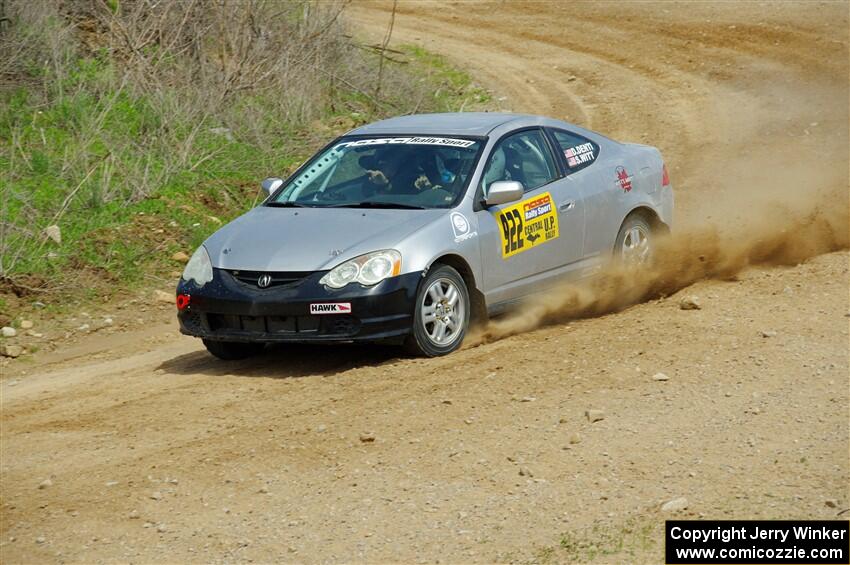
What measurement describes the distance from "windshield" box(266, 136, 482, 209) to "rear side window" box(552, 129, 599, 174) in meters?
0.98

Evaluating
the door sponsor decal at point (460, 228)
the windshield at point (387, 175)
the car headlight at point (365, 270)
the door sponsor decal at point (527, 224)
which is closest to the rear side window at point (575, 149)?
the door sponsor decal at point (527, 224)

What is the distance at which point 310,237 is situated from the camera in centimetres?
881

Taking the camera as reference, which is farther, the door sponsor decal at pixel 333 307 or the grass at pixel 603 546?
the door sponsor decal at pixel 333 307

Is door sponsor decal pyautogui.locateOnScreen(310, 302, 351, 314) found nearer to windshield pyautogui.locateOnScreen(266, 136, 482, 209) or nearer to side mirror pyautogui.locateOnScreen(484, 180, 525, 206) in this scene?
windshield pyautogui.locateOnScreen(266, 136, 482, 209)

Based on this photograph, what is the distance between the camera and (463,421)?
7398 mm

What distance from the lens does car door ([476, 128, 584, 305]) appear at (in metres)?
9.30

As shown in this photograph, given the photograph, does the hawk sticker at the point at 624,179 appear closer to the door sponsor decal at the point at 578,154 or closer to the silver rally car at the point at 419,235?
the silver rally car at the point at 419,235

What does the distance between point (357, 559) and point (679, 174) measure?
38.9 feet

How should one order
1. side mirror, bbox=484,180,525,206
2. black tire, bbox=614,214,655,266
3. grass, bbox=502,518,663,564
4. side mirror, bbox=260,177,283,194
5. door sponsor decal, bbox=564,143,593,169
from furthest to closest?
1. black tire, bbox=614,214,655,266
2. door sponsor decal, bbox=564,143,593,169
3. side mirror, bbox=260,177,283,194
4. side mirror, bbox=484,180,525,206
5. grass, bbox=502,518,663,564

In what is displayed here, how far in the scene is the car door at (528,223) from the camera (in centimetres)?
930

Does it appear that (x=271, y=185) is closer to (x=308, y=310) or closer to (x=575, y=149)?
(x=308, y=310)

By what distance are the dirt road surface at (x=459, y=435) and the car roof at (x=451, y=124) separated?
5.10 feet

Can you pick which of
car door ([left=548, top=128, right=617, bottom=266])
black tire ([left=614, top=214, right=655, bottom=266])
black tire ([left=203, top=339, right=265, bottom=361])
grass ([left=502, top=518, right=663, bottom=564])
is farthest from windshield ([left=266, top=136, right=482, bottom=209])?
grass ([left=502, top=518, right=663, bottom=564])

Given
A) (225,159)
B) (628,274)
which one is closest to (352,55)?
(225,159)
